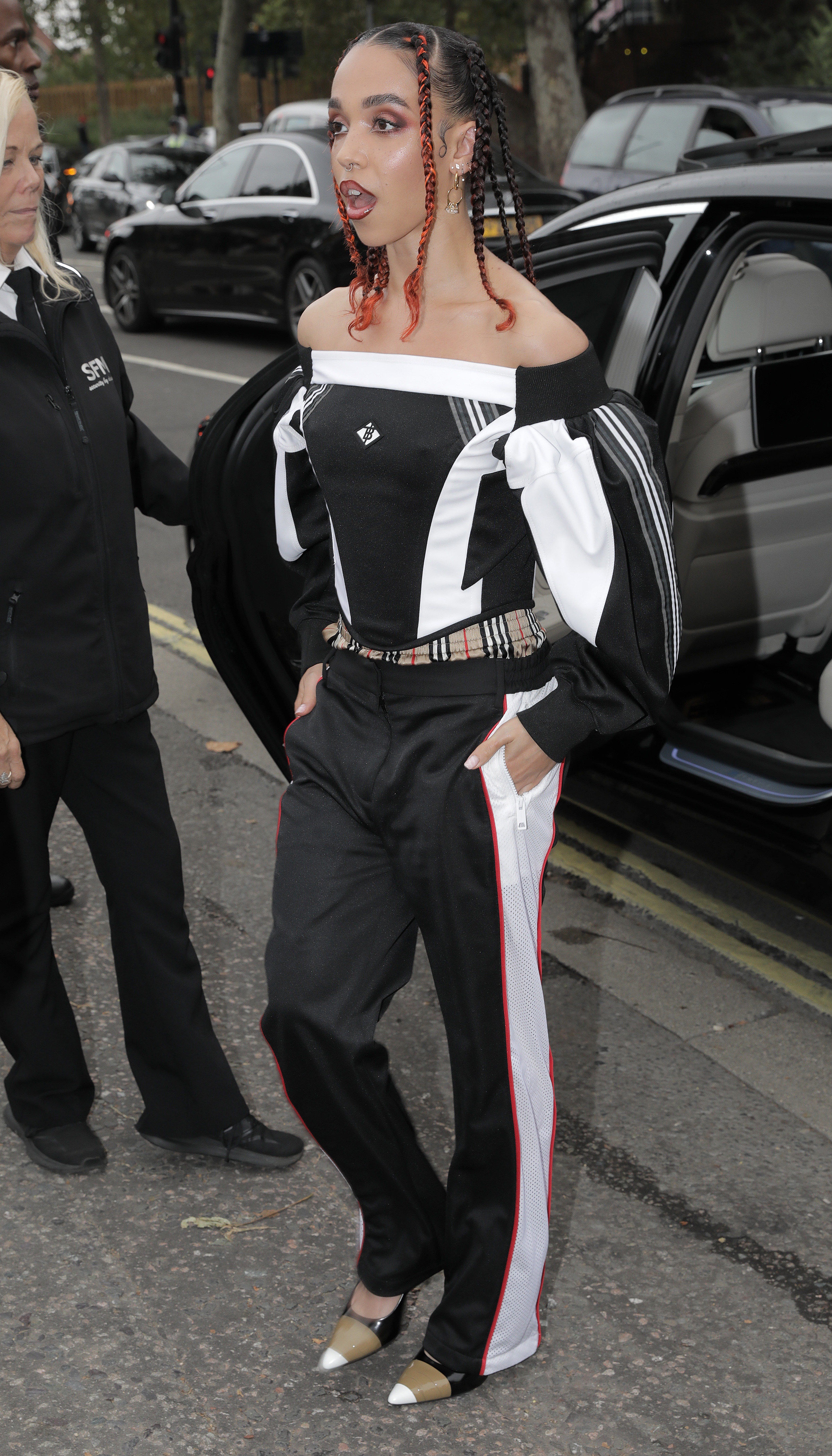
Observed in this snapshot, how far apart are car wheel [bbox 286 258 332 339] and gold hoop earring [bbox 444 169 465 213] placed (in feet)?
32.3

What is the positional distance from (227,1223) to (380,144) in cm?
188

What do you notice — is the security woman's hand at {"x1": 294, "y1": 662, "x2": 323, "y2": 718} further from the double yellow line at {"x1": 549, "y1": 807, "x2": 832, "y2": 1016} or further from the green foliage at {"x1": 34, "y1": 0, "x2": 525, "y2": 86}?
the green foliage at {"x1": 34, "y1": 0, "x2": 525, "y2": 86}

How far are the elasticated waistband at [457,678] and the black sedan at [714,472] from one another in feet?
3.36

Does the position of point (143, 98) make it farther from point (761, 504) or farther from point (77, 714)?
point (77, 714)

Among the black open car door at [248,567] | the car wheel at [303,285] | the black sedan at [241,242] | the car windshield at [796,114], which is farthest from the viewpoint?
the car windshield at [796,114]

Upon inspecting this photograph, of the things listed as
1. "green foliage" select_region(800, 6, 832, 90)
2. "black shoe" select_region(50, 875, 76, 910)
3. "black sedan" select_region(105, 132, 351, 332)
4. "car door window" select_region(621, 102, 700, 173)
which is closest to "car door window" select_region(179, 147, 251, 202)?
"black sedan" select_region(105, 132, 351, 332)

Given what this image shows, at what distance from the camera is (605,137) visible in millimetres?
13977

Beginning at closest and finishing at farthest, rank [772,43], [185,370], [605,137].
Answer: [185,370]
[605,137]
[772,43]

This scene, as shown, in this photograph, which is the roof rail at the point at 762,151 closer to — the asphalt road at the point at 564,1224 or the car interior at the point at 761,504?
the car interior at the point at 761,504

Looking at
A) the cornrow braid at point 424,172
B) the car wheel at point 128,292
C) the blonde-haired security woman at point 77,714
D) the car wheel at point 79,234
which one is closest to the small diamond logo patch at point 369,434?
the cornrow braid at point 424,172

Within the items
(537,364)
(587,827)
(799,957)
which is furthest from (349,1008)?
(587,827)

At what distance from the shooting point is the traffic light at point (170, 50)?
1144 inches

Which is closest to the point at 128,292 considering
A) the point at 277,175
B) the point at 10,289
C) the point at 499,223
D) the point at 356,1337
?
the point at 277,175

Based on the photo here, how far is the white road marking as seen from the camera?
11547mm
